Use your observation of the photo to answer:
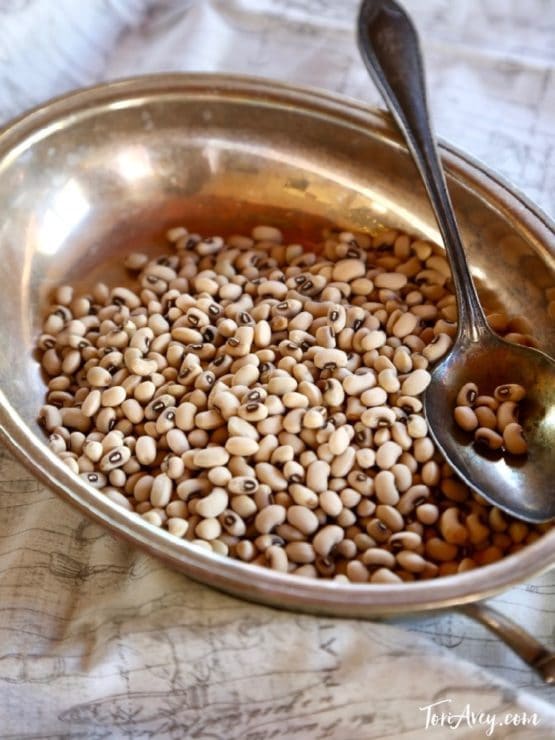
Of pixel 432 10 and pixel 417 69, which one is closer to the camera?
pixel 417 69

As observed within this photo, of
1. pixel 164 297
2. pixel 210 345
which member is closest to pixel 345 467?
pixel 210 345

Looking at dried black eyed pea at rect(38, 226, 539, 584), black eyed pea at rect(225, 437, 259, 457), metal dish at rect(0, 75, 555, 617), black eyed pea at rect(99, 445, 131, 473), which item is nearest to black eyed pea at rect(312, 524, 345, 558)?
dried black eyed pea at rect(38, 226, 539, 584)

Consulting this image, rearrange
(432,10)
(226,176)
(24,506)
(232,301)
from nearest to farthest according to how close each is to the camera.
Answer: (24,506)
(232,301)
(226,176)
(432,10)

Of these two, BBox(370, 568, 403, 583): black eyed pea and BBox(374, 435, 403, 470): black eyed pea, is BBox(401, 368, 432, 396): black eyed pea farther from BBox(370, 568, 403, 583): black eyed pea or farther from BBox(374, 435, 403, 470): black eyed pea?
BBox(370, 568, 403, 583): black eyed pea

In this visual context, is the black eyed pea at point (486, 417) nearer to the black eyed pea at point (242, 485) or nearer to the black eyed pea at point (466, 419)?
the black eyed pea at point (466, 419)

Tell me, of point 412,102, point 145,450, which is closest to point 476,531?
point 145,450

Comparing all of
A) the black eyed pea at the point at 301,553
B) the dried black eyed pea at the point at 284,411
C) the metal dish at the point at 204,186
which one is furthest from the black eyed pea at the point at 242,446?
the metal dish at the point at 204,186

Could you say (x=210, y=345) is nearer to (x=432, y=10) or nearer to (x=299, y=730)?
(x=299, y=730)
